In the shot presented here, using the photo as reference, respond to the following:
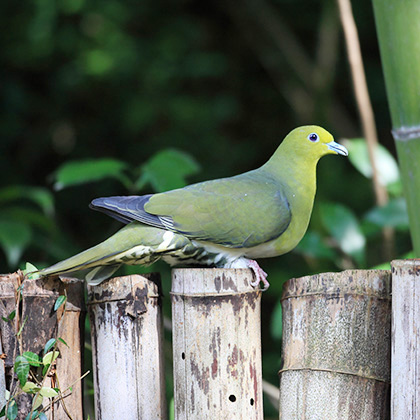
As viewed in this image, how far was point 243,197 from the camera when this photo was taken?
1609 millimetres

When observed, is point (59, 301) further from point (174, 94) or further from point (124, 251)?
point (174, 94)

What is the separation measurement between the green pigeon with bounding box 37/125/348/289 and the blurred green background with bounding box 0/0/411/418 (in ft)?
5.51

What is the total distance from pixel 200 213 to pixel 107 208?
0.75 ft

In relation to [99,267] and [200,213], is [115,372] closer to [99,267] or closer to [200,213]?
[99,267]

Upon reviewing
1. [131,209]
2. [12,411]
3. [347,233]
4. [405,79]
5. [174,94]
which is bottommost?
[12,411]

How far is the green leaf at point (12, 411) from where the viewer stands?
4.51ft

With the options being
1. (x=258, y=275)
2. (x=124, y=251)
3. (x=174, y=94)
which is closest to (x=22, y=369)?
(x=124, y=251)

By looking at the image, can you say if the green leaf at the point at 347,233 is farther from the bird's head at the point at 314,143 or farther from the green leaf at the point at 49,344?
the green leaf at the point at 49,344

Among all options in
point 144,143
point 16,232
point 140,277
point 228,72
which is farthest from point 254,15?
point 140,277

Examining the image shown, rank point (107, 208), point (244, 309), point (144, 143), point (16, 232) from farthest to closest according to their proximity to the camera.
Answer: point (144, 143) → point (16, 232) → point (107, 208) → point (244, 309)

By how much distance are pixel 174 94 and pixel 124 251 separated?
247 centimetres

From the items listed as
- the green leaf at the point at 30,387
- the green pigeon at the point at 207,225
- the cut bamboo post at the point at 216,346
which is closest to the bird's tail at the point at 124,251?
the green pigeon at the point at 207,225

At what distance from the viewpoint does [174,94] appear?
12.6ft

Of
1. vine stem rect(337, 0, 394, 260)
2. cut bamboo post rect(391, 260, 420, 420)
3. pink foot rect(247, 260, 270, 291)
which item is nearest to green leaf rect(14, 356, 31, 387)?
pink foot rect(247, 260, 270, 291)
